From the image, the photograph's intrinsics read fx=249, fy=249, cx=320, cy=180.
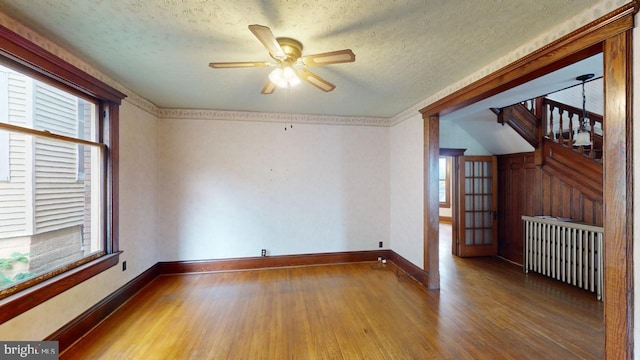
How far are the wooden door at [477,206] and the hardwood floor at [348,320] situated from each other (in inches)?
39.8

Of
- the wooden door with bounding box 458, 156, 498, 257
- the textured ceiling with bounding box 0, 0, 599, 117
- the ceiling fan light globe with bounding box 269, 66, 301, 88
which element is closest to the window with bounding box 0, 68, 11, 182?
the textured ceiling with bounding box 0, 0, 599, 117

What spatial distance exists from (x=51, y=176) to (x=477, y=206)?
6017 mm

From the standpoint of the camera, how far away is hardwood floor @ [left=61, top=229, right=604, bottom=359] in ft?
6.97

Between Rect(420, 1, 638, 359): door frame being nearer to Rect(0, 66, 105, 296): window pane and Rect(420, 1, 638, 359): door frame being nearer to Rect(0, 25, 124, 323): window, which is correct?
Rect(0, 25, 124, 323): window

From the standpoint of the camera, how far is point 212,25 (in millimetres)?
1769

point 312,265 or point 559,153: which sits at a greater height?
point 559,153

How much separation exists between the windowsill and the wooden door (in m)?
5.39

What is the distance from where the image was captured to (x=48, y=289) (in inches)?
78.7

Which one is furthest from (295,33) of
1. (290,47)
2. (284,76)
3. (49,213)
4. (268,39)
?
(49,213)

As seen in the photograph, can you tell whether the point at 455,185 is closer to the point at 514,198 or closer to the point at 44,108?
the point at 514,198

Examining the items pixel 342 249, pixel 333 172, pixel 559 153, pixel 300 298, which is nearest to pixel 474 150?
pixel 559 153

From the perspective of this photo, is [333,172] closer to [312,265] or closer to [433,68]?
[312,265]

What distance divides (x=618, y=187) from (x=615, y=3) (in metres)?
1.10

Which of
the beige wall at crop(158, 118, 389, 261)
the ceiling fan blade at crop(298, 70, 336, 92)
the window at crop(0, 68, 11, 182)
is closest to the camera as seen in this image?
the window at crop(0, 68, 11, 182)
